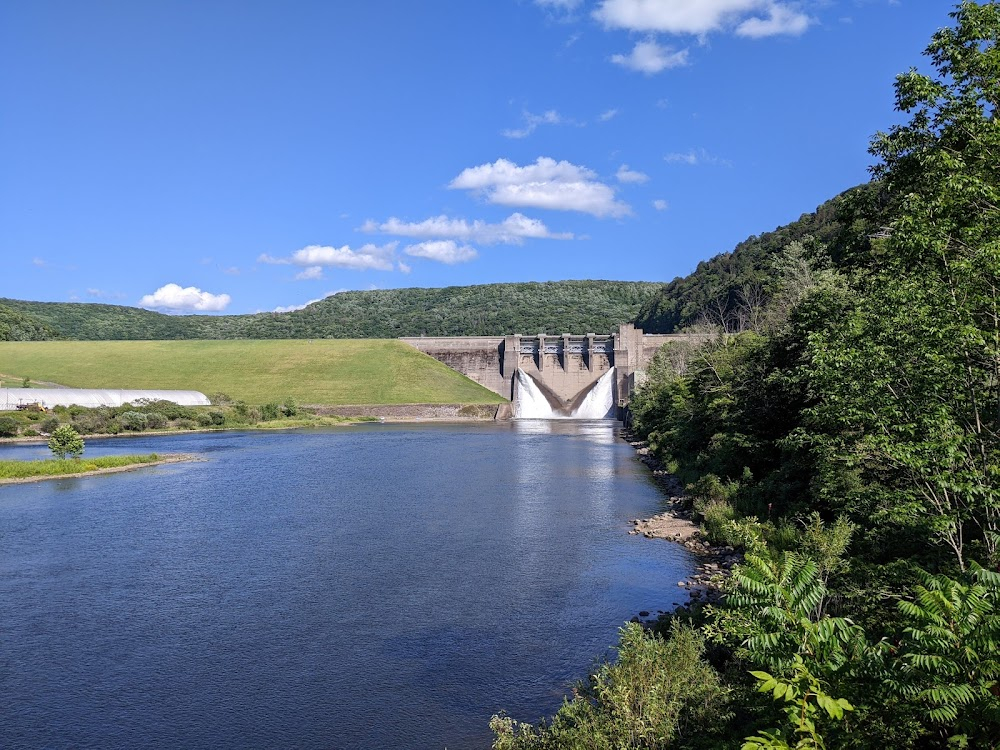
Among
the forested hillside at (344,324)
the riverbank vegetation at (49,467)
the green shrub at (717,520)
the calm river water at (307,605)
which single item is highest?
the forested hillside at (344,324)

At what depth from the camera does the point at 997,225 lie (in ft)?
34.2

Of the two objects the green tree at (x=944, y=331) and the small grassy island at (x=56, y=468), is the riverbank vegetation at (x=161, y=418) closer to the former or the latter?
the small grassy island at (x=56, y=468)

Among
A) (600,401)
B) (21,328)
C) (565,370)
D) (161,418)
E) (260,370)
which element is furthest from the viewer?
(21,328)

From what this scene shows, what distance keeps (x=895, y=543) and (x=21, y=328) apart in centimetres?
15024

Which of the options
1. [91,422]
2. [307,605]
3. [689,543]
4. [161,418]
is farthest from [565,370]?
[307,605]

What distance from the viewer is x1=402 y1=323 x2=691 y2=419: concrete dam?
95.1 meters

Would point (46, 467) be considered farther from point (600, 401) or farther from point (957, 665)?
point (600, 401)

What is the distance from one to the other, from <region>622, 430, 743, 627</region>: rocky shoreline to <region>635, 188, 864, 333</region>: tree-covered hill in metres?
60.0

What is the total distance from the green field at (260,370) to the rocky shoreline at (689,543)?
62.1 meters

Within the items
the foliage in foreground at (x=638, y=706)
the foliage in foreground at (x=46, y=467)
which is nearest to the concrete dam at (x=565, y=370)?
the foliage in foreground at (x=46, y=467)

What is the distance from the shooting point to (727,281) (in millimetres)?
119938

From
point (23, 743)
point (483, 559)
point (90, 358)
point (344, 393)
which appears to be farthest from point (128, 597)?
point (90, 358)

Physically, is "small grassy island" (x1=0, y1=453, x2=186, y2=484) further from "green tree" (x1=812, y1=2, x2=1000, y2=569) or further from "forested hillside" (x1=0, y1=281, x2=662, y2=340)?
"forested hillside" (x1=0, y1=281, x2=662, y2=340)

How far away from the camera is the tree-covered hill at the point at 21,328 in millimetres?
129125
